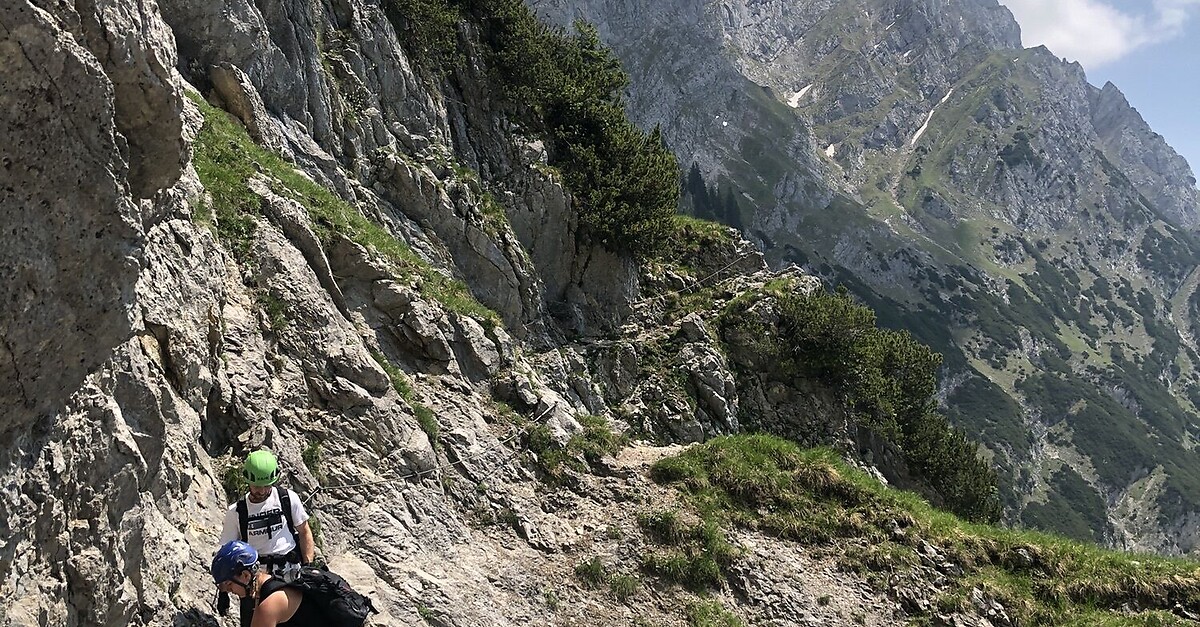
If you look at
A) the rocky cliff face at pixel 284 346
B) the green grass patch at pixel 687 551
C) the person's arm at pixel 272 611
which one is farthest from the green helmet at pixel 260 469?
the green grass patch at pixel 687 551

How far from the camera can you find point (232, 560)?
250 inches

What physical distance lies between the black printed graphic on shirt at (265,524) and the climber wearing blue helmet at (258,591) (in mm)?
385

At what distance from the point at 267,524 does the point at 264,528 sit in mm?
45

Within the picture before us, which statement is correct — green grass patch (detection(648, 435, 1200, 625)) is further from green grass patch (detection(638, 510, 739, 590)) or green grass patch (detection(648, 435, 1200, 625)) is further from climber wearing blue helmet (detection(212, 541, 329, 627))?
climber wearing blue helmet (detection(212, 541, 329, 627))

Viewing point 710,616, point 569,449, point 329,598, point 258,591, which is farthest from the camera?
point 569,449

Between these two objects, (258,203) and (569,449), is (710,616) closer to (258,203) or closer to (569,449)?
(569,449)

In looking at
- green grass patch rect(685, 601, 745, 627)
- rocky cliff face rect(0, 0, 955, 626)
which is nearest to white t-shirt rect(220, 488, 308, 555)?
rocky cliff face rect(0, 0, 955, 626)

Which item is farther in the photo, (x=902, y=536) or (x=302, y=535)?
(x=902, y=536)

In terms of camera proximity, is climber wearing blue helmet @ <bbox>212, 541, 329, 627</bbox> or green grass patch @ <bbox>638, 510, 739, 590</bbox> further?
green grass patch @ <bbox>638, 510, 739, 590</bbox>

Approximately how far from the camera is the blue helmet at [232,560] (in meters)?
6.31

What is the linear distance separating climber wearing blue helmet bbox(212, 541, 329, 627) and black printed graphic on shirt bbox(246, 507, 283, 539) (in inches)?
15.2

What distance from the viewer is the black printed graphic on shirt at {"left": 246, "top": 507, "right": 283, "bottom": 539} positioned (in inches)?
275

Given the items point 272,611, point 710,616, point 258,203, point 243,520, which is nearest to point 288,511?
point 243,520

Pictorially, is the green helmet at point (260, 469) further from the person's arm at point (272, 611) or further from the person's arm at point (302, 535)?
the person's arm at point (272, 611)
